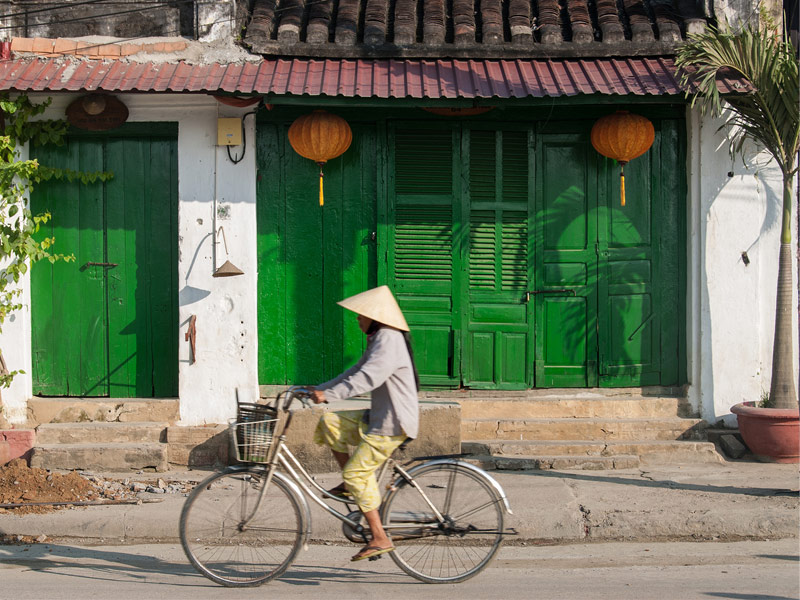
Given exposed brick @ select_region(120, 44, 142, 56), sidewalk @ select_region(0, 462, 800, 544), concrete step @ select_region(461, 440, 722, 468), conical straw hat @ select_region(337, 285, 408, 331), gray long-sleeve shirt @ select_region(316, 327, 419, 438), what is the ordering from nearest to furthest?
gray long-sleeve shirt @ select_region(316, 327, 419, 438), conical straw hat @ select_region(337, 285, 408, 331), sidewalk @ select_region(0, 462, 800, 544), concrete step @ select_region(461, 440, 722, 468), exposed brick @ select_region(120, 44, 142, 56)

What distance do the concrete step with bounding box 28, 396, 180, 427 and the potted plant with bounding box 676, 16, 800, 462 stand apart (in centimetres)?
536

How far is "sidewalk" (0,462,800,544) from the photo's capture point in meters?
6.16

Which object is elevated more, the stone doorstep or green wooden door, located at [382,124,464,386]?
green wooden door, located at [382,124,464,386]

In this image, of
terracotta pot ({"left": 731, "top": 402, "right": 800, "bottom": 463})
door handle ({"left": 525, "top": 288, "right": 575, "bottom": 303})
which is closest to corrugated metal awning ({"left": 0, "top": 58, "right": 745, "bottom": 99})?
door handle ({"left": 525, "top": 288, "right": 575, "bottom": 303})

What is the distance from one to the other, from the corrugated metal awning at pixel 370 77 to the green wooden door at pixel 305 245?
728mm

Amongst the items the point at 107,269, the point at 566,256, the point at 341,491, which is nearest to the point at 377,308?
the point at 341,491

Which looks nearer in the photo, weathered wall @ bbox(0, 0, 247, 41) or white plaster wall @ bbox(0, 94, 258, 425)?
white plaster wall @ bbox(0, 94, 258, 425)

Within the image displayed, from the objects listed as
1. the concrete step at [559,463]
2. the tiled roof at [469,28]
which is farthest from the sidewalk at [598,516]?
the tiled roof at [469,28]

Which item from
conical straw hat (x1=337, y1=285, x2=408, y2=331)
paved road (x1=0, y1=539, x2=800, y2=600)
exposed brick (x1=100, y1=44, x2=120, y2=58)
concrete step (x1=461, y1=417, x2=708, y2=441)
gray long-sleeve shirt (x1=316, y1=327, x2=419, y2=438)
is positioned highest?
exposed brick (x1=100, y1=44, x2=120, y2=58)

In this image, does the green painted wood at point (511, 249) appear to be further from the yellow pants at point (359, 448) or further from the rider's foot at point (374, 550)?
the rider's foot at point (374, 550)

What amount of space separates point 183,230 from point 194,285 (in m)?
0.53

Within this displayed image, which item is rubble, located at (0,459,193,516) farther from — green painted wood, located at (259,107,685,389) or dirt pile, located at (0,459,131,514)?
green painted wood, located at (259,107,685,389)

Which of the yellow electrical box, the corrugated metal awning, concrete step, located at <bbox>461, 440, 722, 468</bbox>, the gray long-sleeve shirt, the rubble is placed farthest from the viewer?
the yellow electrical box

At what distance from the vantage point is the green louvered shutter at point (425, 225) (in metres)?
8.35
